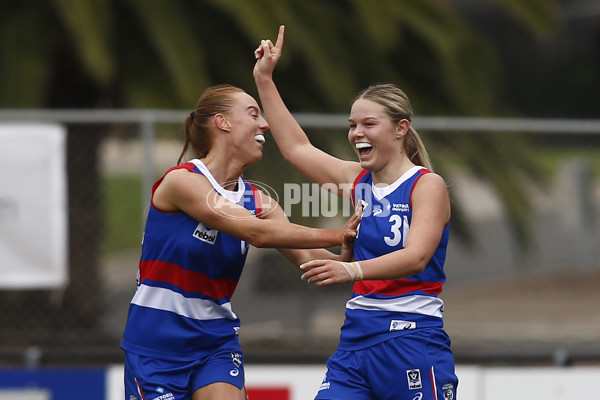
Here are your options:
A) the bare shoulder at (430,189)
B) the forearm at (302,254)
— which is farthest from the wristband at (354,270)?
the forearm at (302,254)

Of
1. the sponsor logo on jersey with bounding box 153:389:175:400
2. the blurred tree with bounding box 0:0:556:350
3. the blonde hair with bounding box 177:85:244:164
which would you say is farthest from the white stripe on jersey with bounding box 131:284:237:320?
the blurred tree with bounding box 0:0:556:350

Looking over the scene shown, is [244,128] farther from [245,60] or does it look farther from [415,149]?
[245,60]

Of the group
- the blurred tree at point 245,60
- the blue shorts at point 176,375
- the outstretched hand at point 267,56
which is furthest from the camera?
the blurred tree at point 245,60

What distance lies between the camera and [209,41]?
7852mm

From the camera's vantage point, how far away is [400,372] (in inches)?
141

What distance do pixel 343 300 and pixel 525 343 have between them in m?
1.78

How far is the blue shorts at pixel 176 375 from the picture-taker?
3.73m

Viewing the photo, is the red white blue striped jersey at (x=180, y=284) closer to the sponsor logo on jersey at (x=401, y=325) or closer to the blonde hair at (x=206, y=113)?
the blonde hair at (x=206, y=113)

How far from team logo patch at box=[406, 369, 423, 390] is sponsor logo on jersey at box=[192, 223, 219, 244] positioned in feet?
3.22

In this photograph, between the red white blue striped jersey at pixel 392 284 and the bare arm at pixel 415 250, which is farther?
the red white blue striped jersey at pixel 392 284

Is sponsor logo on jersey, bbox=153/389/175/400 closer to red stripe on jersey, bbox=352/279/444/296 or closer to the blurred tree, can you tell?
red stripe on jersey, bbox=352/279/444/296

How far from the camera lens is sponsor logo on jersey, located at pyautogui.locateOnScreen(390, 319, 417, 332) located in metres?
3.62

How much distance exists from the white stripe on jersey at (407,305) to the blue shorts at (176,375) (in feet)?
2.08

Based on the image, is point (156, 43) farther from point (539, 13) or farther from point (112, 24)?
point (539, 13)
